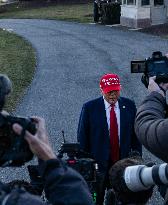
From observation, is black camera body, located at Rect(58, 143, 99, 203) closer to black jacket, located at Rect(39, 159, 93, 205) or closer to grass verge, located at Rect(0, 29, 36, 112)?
black jacket, located at Rect(39, 159, 93, 205)

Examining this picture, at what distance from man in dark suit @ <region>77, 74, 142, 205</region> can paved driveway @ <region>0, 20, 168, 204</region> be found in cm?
165

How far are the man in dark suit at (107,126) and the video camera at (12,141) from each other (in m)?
3.64

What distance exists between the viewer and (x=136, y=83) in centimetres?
1655

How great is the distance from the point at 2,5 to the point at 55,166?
5005 centimetres

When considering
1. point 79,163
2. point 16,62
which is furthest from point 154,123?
point 16,62

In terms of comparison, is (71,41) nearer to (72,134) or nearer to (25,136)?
(72,134)

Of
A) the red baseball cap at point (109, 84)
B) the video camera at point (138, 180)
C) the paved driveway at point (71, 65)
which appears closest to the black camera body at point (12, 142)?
the video camera at point (138, 180)

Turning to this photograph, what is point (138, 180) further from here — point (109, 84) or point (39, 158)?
point (109, 84)

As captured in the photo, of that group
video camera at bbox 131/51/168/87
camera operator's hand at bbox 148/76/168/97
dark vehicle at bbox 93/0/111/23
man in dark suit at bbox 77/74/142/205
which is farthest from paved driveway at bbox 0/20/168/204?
camera operator's hand at bbox 148/76/168/97

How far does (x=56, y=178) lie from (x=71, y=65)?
59.2ft

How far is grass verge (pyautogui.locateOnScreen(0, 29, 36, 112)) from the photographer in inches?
611

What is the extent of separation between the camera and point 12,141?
8.70 ft

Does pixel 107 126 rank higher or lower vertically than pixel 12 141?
lower

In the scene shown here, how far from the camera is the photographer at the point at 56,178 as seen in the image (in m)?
2.59
